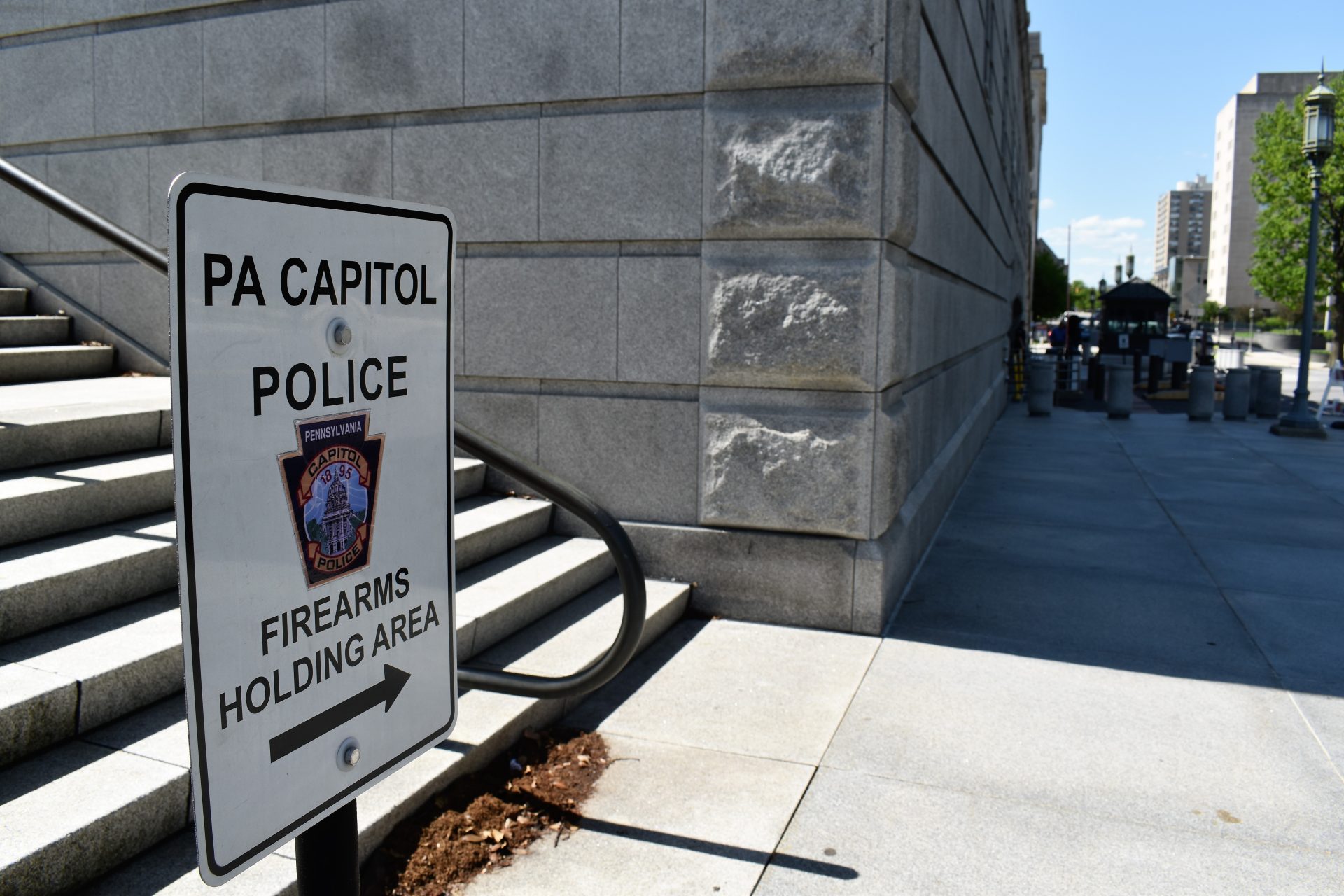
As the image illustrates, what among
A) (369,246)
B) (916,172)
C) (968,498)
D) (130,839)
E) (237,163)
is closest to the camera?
(369,246)

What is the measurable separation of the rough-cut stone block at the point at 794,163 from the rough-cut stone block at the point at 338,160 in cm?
198

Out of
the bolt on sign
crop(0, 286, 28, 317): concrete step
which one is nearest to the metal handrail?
the bolt on sign

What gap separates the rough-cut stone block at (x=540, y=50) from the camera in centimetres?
573

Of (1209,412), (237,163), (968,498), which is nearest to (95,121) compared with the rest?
(237,163)

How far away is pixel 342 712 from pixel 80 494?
117 inches

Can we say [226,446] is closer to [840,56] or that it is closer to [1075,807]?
[1075,807]

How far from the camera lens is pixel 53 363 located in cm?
638

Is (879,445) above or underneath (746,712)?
above

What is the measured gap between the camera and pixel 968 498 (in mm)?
9938

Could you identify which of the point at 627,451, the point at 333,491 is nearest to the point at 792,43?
the point at 627,451

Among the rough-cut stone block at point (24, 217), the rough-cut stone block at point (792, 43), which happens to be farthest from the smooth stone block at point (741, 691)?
the rough-cut stone block at point (24, 217)

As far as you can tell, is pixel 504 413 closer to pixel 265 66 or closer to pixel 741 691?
pixel 741 691

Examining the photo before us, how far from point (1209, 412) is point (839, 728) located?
15.6 m

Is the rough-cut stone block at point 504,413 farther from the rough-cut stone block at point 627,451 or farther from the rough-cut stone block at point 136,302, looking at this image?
the rough-cut stone block at point 136,302
